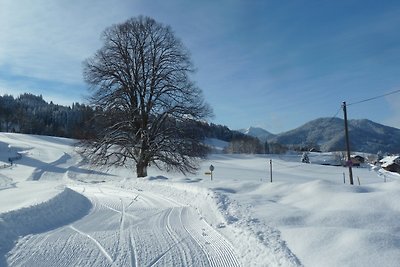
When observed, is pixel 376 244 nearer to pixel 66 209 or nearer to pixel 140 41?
pixel 66 209

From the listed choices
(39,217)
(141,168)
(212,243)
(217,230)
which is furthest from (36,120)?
(212,243)

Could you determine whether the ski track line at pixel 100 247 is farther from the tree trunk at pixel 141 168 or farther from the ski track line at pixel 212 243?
the tree trunk at pixel 141 168

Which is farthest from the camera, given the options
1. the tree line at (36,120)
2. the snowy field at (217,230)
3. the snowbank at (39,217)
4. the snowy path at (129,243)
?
the tree line at (36,120)

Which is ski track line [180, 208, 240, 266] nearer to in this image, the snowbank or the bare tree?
the snowbank

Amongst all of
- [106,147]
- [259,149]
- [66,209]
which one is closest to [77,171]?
[106,147]

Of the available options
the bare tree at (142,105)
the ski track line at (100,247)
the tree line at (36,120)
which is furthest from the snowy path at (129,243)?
the tree line at (36,120)

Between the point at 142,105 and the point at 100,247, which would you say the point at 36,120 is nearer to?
the point at 142,105

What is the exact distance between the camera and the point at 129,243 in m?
8.50

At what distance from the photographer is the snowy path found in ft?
23.7

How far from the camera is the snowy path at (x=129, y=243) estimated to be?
Result: 723cm

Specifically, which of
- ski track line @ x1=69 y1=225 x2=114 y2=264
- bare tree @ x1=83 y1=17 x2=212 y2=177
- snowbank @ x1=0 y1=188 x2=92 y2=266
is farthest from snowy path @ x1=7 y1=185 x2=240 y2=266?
bare tree @ x1=83 y1=17 x2=212 y2=177

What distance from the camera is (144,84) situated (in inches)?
1030

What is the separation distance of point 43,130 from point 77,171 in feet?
292

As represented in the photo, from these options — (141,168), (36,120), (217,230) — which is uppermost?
(36,120)
